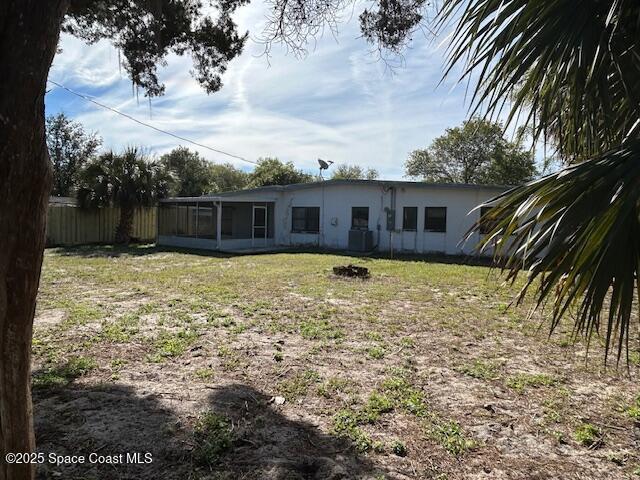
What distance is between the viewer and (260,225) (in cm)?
1900

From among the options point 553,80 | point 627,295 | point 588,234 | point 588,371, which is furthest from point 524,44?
point 588,371

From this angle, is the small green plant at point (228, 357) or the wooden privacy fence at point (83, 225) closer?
the small green plant at point (228, 357)

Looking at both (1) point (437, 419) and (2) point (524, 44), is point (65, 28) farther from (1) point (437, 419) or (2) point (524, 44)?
(1) point (437, 419)

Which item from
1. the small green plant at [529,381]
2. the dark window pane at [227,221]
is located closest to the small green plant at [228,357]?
the small green plant at [529,381]

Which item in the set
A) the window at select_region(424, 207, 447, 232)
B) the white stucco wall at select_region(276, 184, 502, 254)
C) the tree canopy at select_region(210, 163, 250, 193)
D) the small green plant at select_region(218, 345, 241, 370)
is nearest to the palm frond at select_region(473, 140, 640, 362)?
the small green plant at select_region(218, 345, 241, 370)

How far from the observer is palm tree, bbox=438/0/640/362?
1.59m

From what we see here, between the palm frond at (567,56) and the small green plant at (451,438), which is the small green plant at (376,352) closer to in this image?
the small green plant at (451,438)

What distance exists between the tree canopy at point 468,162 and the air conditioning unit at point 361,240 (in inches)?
641

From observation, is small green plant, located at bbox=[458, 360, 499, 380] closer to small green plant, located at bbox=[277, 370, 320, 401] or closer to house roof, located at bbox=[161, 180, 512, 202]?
small green plant, located at bbox=[277, 370, 320, 401]

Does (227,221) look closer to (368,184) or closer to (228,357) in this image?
(368,184)

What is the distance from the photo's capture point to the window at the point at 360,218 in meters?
17.1

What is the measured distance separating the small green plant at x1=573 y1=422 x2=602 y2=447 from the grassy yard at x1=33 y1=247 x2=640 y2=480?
1 cm

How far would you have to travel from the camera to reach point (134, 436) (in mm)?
2801

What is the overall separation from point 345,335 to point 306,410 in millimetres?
2087
